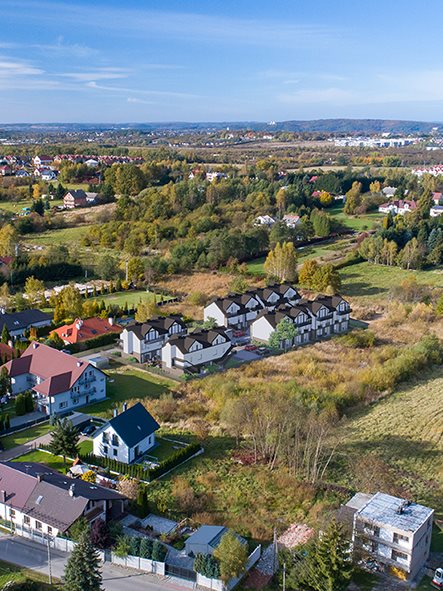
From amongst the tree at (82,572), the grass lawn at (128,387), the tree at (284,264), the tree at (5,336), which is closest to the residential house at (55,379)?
the grass lawn at (128,387)

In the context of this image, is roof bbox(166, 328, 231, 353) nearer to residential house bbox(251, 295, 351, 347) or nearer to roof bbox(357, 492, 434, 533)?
residential house bbox(251, 295, 351, 347)

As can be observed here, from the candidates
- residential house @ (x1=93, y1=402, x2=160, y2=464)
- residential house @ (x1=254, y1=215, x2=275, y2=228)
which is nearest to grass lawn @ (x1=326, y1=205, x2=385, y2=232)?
residential house @ (x1=254, y1=215, x2=275, y2=228)

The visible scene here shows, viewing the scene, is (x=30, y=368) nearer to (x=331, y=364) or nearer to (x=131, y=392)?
(x=131, y=392)

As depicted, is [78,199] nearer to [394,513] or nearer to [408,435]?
[408,435]

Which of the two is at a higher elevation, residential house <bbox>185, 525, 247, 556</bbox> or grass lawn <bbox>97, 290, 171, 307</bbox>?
grass lawn <bbox>97, 290, 171, 307</bbox>

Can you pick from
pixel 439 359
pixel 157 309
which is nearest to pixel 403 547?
pixel 439 359

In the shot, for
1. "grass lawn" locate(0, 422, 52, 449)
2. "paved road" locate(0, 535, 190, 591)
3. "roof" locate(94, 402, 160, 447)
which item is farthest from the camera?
"grass lawn" locate(0, 422, 52, 449)
